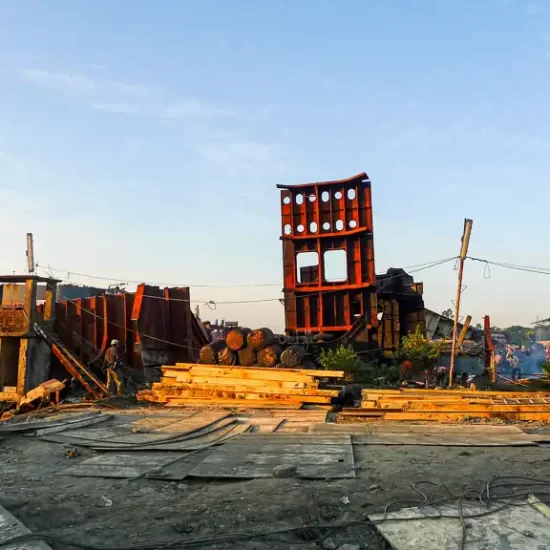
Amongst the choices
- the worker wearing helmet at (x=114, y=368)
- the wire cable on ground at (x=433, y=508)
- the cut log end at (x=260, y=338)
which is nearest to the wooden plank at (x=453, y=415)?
the wire cable on ground at (x=433, y=508)

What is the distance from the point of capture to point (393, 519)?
4.16 m

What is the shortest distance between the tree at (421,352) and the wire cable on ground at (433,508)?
11.2m

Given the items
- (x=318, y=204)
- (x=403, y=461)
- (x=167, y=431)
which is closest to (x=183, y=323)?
(x=318, y=204)

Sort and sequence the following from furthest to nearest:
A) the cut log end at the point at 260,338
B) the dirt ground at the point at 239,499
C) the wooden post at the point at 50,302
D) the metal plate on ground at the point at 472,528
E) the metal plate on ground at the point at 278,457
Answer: the wooden post at the point at 50,302, the cut log end at the point at 260,338, the metal plate on ground at the point at 278,457, the dirt ground at the point at 239,499, the metal plate on ground at the point at 472,528

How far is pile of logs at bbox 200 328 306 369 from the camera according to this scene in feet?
46.3

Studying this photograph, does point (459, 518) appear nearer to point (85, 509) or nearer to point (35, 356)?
point (85, 509)

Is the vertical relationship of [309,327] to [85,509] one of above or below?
above

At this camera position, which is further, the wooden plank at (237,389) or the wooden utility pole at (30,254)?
the wooden utility pole at (30,254)

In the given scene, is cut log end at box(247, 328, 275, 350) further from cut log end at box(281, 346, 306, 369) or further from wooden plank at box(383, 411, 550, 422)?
wooden plank at box(383, 411, 550, 422)

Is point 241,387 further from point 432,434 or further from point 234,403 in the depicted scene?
point 432,434

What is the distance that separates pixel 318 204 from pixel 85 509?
16288 millimetres

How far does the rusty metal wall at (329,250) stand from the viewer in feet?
62.1

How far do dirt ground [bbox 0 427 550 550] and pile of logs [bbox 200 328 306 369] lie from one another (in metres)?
7.16

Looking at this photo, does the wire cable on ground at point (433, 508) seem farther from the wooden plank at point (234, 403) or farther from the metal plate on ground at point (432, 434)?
the wooden plank at point (234, 403)
